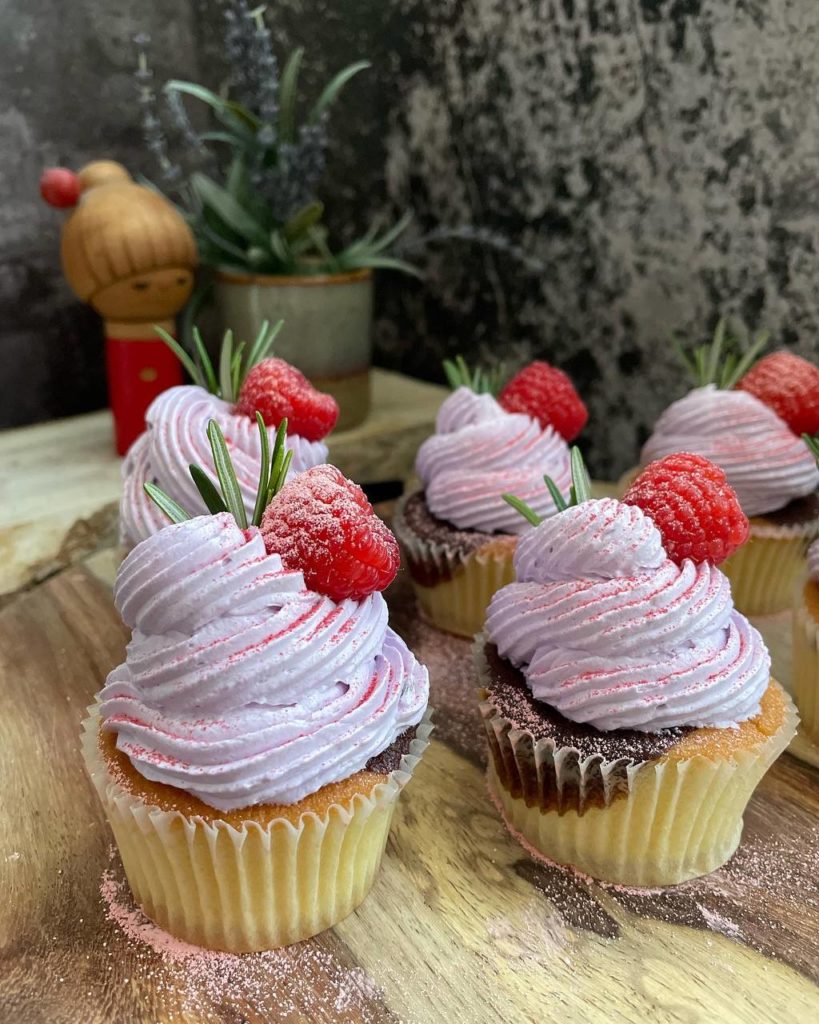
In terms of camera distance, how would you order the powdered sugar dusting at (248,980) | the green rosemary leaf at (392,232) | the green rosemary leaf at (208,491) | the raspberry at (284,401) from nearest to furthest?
the powdered sugar dusting at (248,980) → the green rosemary leaf at (208,491) → the raspberry at (284,401) → the green rosemary leaf at (392,232)

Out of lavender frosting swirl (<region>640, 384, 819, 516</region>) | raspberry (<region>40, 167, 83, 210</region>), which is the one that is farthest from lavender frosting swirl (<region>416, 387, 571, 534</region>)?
raspberry (<region>40, 167, 83, 210</region>)

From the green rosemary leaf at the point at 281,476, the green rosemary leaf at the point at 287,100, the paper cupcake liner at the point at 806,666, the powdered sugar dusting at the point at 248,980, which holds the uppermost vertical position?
the green rosemary leaf at the point at 287,100

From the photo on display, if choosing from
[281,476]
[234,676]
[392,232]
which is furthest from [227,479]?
[392,232]

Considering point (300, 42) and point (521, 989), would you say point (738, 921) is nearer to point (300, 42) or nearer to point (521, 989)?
point (521, 989)

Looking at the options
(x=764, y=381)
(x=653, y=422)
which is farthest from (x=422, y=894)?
(x=653, y=422)

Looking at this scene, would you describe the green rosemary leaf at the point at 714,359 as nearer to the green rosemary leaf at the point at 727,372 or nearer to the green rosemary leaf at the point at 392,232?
the green rosemary leaf at the point at 727,372

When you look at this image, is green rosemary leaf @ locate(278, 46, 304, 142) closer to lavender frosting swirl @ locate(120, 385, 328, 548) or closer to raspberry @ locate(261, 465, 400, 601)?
lavender frosting swirl @ locate(120, 385, 328, 548)

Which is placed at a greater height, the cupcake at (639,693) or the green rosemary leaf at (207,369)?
the green rosemary leaf at (207,369)

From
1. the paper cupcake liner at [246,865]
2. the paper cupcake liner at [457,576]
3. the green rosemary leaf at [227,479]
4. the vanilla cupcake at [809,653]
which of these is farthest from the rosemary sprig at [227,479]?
the vanilla cupcake at [809,653]
